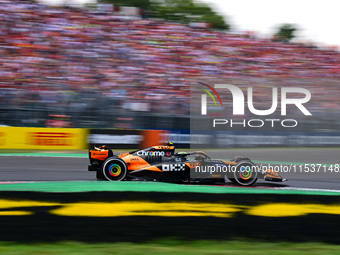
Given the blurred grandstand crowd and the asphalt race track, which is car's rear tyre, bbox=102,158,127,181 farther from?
the blurred grandstand crowd

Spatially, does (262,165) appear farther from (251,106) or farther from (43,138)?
(43,138)

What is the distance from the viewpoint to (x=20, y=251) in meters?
3.65

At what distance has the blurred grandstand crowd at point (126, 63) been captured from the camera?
13031 mm

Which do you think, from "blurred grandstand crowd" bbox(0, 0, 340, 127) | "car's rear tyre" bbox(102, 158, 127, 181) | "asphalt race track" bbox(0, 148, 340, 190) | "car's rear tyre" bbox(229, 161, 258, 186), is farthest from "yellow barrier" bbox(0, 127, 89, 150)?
"car's rear tyre" bbox(229, 161, 258, 186)

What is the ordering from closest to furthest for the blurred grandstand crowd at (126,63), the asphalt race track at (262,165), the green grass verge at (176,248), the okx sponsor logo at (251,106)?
the green grass verge at (176,248)
the asphalt race track at (262,165)
the blurred grandstand crowd at (126,63)
the okx sponsor logo at (251,106)

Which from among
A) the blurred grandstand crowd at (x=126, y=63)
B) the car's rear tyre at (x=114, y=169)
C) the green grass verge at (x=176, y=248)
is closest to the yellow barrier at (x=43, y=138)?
the blurred grandstand crowd at (x=126, y=63)

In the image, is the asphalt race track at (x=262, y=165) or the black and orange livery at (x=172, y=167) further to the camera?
the asphalt race track at (x=262, y=165)

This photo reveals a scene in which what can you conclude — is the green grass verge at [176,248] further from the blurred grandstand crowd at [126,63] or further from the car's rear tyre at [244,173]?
the blurred grandstand crowd at [126,63]

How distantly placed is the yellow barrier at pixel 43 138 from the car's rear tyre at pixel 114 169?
553 centimetres

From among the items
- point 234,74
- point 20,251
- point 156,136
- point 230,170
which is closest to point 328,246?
point 20,251

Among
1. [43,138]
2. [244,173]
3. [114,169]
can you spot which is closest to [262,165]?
[244,173]

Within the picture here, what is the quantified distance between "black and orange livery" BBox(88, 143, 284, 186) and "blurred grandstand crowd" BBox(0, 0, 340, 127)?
5.61 m

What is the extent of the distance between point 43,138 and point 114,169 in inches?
224

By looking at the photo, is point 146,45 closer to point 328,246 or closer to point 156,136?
point 156,136
